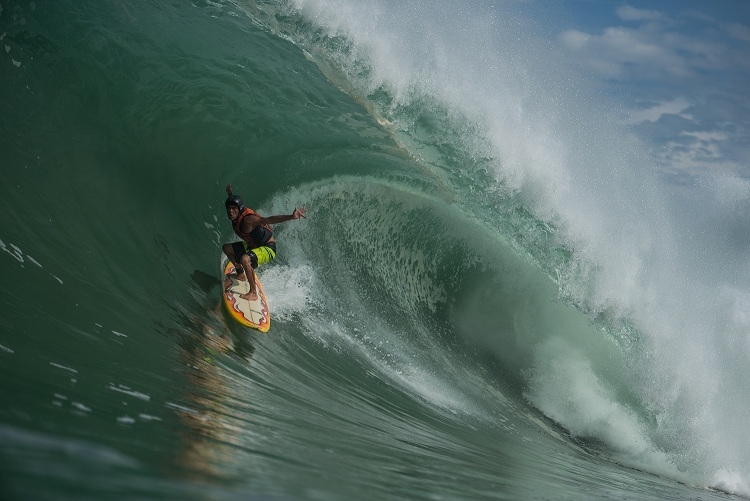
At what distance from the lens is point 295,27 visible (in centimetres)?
1188

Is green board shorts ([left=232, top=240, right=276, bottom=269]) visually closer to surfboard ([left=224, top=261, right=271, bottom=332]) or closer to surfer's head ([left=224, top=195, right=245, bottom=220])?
surfboard ([left=224, top=261, right=271, bottom=332])

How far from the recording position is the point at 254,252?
7074mm

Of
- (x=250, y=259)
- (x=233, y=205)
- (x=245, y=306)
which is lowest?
(x=245, y=306)

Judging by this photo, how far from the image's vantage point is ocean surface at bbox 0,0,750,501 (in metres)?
3.23

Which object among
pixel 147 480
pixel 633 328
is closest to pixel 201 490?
pixel 147 480

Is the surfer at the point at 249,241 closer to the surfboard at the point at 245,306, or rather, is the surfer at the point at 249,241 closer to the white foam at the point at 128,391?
the surfboard at the point at 245,306

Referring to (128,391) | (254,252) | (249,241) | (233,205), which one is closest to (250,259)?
(254,252)

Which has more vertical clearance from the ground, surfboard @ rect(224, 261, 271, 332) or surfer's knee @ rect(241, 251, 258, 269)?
surfer's knee @ rect(241, 251, 258, 269)

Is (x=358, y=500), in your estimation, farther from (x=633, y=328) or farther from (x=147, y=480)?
(x=633, y=328)

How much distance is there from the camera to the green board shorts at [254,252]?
23.2 feet

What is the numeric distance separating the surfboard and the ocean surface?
0.19 metres

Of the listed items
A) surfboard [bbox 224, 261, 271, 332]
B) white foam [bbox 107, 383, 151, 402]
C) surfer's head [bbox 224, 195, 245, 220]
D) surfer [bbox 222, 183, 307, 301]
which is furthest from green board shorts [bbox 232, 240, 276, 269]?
white foam [bbox 107, 383, 151, 402]

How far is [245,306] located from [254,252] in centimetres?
57

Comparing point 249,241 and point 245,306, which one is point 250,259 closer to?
point 249,241
